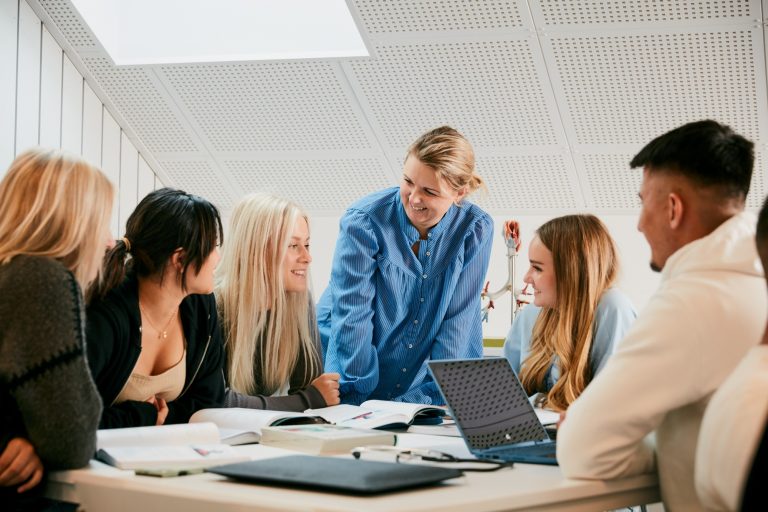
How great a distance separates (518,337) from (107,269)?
1553 millimetres

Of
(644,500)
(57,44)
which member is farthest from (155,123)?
(644,500)

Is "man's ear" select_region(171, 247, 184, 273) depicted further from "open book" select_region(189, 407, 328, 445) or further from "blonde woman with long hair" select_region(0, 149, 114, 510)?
"blonde woman with long hair" select_region(0, 149, 114, 510)

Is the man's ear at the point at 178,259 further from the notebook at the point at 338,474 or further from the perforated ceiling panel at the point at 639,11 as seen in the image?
the perforated ceiling panel at the point at 639,11

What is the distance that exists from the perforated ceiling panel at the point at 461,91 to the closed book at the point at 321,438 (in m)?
2.57

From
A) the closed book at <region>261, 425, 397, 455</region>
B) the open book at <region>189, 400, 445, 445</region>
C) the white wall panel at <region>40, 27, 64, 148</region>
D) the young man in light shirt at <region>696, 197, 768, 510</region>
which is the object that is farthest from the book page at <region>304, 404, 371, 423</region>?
the white wall panel at <region>40, 27, 64, 148</region>

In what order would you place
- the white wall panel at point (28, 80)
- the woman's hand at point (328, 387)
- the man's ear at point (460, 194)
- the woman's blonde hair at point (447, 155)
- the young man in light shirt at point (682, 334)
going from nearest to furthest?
Answer: the young man in light shirt at point (682, 334) → the woman's hand at point (328, 387) → the woman's blonde hair at point (447, 155) → the man's ear at point (460, 194) → the white wall panel at point (28, 80)

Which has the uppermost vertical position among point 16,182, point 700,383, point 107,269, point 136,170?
point 136,170

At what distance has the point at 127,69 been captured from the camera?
14.8 feet

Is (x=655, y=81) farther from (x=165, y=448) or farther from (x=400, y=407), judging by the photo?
(x=165, y=448)

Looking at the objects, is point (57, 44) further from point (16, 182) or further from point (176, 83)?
point (16, 182)

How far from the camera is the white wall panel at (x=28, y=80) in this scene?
4.11 meters

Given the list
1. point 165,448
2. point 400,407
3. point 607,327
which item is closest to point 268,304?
point 400,407

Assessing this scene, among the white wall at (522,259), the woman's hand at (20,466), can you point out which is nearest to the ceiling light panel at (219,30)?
the white wall at (522,259)

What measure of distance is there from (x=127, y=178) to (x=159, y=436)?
A: 3.34 metres
